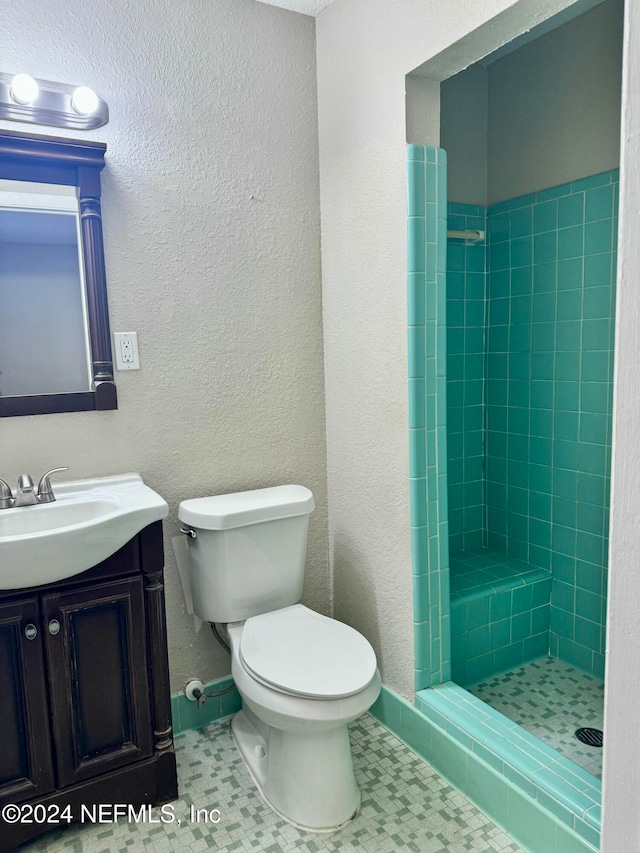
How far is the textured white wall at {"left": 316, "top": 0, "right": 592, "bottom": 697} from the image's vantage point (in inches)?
70.2

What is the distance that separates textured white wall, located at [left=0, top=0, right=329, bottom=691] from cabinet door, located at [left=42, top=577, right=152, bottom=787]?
41 centimetres

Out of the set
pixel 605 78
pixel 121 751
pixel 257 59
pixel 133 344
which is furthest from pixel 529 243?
pixel 121 751

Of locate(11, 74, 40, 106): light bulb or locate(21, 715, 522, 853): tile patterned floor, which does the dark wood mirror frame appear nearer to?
locate(11, 74, 40, 106): light bulb

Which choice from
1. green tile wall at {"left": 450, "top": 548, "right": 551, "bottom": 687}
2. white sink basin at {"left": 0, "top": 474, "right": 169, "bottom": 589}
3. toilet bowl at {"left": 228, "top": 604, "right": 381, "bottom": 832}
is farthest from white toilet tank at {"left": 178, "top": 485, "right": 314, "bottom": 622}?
→ green tile wall at {"left": 450, "top": 548, "right": 551, "bottom": 687}

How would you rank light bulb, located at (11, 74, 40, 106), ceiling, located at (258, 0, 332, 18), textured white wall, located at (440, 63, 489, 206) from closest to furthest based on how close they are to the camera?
1. light bulb, located at (11, 74, 40, 106)
2. ceiling, located at (258, 0, 332, 18)
3. textured white wall, located at (440, 63, 489, 206)

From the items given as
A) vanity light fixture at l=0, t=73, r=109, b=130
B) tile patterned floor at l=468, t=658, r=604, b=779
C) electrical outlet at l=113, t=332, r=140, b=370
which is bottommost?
tile patterned floor at l=468, t=658, r=604, b=779

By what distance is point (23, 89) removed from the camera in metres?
1.63

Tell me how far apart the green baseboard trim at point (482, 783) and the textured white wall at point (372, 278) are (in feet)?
0.32

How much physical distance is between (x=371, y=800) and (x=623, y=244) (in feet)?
5.46

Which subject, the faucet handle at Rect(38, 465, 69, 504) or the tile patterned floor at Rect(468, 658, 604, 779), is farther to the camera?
the tile patterned floor at Rect(468, 658, 604, 779)

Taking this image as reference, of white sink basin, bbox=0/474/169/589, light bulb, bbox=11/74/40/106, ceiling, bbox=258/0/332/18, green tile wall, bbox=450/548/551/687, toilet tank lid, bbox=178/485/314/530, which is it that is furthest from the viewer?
green tile wall, bbox=450/548/551/687

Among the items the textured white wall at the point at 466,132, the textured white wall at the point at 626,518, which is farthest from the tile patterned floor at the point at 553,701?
the textured white wall at the point at 466,132

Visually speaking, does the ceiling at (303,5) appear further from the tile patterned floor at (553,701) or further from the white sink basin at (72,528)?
the tile patterned floor at (553,701)

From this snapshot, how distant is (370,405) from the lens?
81.5 inches
